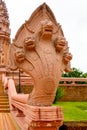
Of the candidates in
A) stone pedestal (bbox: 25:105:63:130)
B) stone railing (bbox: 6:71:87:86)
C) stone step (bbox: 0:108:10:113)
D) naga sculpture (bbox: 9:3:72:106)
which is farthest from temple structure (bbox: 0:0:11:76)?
stone pedestal (bbox: 25:105:63:130)

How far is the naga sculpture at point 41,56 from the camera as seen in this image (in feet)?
15.9

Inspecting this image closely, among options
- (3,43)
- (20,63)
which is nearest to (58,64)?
(20,63)

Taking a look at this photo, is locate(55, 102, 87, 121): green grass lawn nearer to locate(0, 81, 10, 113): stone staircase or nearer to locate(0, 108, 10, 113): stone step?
locate(0, 108, 10, 113): stone step

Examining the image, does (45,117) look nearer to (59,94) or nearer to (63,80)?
(59,94)

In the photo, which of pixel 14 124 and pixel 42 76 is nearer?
pixel 42 76

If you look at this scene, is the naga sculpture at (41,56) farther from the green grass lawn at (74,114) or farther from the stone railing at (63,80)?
Result: the stone railing at (63,80)

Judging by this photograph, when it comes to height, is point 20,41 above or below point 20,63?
above

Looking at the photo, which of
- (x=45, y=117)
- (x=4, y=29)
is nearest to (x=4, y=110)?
(x=45, y=117)

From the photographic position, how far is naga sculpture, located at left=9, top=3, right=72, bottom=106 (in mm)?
4852

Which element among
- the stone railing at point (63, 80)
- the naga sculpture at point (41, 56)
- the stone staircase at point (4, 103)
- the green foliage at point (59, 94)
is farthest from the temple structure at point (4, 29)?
the naga sculpture at point (41, 56)

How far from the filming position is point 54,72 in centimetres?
486

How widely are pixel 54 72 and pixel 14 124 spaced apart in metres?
3.89

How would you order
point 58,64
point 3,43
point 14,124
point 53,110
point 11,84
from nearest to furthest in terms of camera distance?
point 53,110, point 58,64, point 14,124, point 11,84, point 3,43

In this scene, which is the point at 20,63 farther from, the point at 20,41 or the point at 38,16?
the point at 38,16
